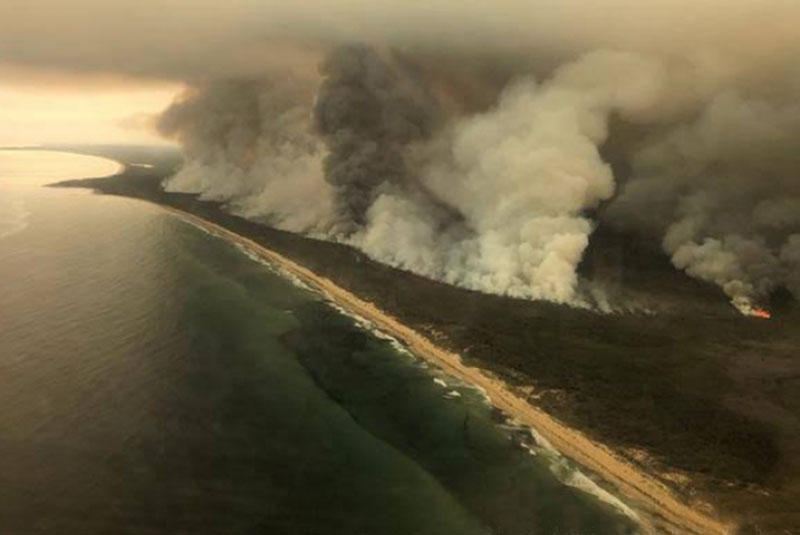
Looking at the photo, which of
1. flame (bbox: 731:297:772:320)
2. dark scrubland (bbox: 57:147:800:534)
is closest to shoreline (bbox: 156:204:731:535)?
dark scrubland (bbox: 57:147:800:534)

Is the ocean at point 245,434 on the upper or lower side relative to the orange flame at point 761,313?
lower

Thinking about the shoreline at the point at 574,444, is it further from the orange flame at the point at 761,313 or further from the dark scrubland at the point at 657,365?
the orange flame at the point at 761,313

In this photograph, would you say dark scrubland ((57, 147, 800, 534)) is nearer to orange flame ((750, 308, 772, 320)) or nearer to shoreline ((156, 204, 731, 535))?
shoreline ((156, 204, 731, 535))

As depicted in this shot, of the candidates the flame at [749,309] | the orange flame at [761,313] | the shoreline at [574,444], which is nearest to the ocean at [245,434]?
the shoreline at [574,444]

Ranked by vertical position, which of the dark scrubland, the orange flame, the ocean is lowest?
the ocean

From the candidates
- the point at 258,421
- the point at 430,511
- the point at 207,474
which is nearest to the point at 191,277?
the point at 258,421

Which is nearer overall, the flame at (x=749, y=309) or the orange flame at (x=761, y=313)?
the orange flame at (x=761, y=313)
